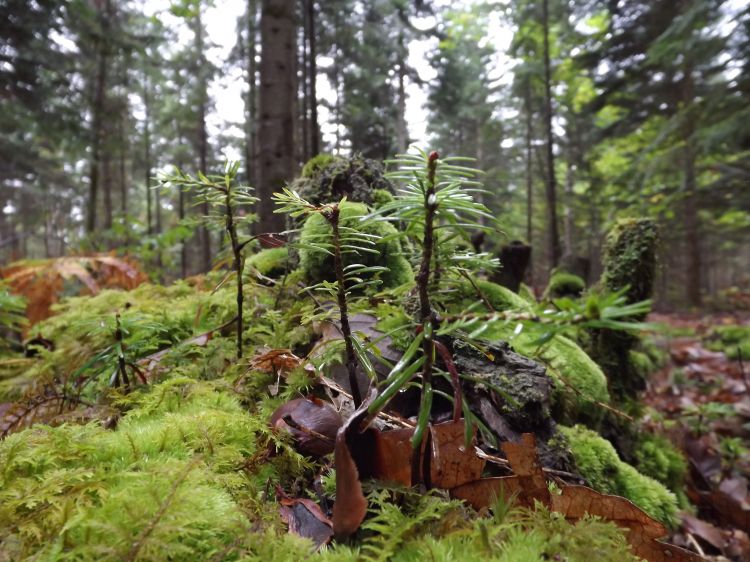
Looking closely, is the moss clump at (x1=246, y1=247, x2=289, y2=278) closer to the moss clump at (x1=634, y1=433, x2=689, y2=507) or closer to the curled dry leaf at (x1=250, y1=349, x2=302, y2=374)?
the curled dry leaf at (x1=250, y1=349, x2=302, y2=374)

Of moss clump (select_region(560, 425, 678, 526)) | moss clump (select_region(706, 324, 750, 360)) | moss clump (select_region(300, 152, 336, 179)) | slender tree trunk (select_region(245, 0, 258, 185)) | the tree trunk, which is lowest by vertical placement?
moss clump (select_region(706, 324, 750, 360))

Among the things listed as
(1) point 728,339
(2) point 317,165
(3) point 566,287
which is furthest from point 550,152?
(2) point 317,165

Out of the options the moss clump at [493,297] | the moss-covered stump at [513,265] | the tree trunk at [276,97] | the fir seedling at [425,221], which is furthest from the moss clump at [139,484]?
the tree trunk at [276,97]

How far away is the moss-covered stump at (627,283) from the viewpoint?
2836 mm

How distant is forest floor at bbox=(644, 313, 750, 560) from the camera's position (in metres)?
2.23

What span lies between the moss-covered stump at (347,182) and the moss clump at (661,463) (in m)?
2.14

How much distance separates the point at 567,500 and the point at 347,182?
81.4 inches

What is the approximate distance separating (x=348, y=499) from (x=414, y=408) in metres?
0.53

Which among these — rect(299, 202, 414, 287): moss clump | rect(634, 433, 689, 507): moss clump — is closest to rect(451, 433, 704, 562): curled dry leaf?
rect(299, 202, 414, 287): moss clump

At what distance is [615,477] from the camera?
5.20ft

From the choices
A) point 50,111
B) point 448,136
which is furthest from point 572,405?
point 448,136

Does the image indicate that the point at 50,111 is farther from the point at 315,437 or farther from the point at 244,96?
the point at 315,437

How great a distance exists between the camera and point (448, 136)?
75.0 ft

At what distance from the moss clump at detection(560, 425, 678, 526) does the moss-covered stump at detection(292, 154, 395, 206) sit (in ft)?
5.26
